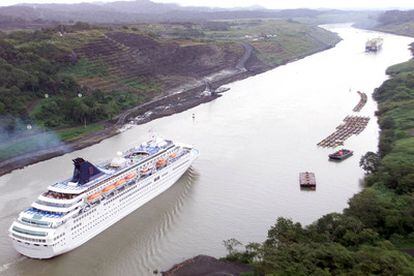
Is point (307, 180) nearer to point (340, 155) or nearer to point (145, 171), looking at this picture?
point (340, 155)

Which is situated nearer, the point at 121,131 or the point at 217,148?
the point at 217,148

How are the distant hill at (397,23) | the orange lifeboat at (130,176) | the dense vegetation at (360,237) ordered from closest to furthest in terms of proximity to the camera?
the dense vegetation at (360,237), the orange lifeboat at (130,176), the distant hill at (397,23)

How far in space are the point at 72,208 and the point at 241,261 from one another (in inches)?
322

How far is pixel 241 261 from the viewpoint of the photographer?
2084cm

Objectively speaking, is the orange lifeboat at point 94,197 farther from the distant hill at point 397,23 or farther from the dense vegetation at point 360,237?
the distant hill at point 397,23

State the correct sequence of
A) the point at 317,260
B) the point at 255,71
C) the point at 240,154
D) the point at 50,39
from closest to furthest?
the point at 317,260
the point at 240,154
the point at 50,39
the point at 255,71

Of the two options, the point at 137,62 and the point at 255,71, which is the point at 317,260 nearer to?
the point at 137,62

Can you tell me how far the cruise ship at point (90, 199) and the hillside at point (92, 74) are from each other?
11.4 metres

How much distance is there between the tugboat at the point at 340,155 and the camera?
34.7m

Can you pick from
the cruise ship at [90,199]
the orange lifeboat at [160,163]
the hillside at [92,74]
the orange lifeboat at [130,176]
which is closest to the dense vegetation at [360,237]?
the cruise ship at [90,199]

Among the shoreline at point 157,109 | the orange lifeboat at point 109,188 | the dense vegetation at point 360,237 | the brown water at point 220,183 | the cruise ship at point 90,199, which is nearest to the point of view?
the dense vegetation at point 360,237

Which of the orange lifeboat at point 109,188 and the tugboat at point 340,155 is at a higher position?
the orange lifeboat at point 109,188

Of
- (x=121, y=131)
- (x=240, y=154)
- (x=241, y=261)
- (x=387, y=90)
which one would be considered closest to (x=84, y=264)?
(x=241, y=261)

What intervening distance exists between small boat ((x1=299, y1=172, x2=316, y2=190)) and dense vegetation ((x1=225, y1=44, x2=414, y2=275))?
10.4 ft
